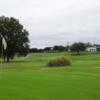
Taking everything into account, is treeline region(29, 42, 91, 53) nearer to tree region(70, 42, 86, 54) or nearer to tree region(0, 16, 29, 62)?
tree region(70, 42, 86, 54)

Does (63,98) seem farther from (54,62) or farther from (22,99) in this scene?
(54,62)

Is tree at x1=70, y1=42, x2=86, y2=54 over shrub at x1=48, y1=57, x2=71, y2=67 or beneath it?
over

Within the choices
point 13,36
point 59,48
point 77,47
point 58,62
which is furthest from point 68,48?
point 58,62

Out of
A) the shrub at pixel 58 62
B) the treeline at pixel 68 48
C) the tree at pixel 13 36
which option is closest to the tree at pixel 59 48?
the treeline at pixel 68 48

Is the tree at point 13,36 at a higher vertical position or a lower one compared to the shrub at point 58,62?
higher

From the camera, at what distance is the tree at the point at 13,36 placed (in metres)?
77.9

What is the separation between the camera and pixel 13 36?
7831 centimetres

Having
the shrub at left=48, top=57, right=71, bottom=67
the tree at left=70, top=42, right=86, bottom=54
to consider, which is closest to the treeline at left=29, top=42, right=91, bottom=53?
the tree at left=70, top=42, right=86, bottom=54

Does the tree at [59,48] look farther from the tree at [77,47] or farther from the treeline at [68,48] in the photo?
the tree at [77,47]

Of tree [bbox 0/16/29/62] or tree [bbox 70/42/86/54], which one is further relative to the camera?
tree [bbox 70/42/86/54]

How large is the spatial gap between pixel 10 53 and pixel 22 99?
65698mm

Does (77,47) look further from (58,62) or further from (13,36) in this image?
(58,62)

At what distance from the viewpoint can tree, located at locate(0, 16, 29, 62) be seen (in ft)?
255

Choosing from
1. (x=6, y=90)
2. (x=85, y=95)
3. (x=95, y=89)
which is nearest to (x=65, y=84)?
(x=95, y=89)
